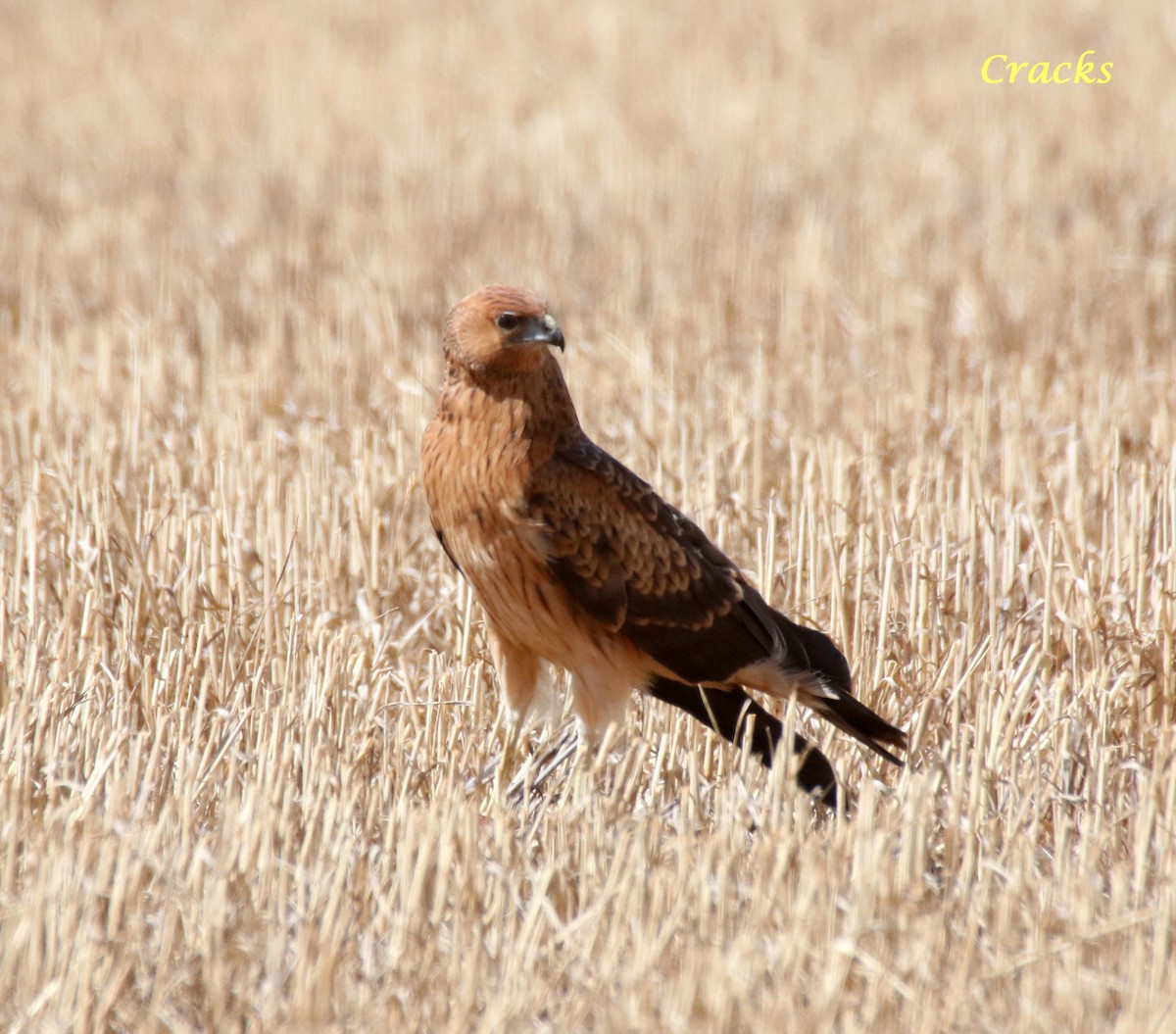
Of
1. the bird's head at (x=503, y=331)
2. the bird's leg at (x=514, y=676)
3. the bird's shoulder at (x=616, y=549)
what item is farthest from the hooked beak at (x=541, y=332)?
the bird's leg at (x=514, y=676)

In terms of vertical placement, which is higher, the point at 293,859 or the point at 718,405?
the point at 718,405

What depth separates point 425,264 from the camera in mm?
8703

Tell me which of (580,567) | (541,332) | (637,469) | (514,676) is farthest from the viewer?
(637,469)

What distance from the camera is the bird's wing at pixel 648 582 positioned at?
12.8ft

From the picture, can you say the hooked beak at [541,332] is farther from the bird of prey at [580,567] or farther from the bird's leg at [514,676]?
the bird's leg at [514,676]

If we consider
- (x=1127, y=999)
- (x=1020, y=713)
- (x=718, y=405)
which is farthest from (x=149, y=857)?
(x=718, y=405)

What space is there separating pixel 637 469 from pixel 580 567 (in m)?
1.83

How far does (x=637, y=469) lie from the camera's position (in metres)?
5.69

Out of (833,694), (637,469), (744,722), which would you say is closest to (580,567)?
(744,722)

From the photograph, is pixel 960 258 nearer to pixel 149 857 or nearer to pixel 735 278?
pixel 735 278

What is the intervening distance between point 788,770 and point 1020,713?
2.31ft

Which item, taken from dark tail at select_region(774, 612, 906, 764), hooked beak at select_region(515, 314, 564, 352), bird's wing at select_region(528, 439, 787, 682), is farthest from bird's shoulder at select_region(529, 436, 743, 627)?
hooked beak at select_region(515, 314, 564, 352)

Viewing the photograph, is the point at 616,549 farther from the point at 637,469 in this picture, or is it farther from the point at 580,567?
the point at 637,469

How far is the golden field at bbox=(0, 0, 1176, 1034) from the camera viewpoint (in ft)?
9.14
